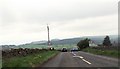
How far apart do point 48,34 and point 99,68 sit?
257 ft

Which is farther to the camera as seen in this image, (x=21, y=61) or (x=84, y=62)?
(x=84, y=62)

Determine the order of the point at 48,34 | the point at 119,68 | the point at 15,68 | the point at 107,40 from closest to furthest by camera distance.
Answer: the point at 119,68
the point at 15,68
the point at 48,34
the point at 107,40

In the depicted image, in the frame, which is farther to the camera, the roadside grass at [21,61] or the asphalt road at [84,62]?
the asphalt road at [84,62]

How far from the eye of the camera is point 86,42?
15250cm

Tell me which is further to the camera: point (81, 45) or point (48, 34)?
point (81, 45)

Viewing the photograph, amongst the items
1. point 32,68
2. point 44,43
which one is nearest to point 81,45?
point 44,43

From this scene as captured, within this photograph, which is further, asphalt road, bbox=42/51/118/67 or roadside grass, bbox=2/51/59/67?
asphalt road, bbox=42/51/118/67

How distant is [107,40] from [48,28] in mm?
74105

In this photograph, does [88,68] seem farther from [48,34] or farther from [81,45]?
[81,45]

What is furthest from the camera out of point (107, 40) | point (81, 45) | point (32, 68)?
point (107, 40)

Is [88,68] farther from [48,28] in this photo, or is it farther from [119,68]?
[48,28]

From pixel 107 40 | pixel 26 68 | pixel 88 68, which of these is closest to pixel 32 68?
pixel 26 68

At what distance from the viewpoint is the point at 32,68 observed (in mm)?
22203

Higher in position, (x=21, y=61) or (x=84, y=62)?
(x=21, y=61)
